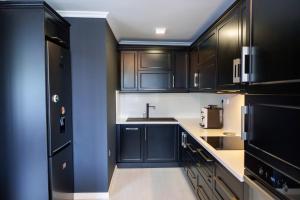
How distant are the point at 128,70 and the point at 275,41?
3.36 meters

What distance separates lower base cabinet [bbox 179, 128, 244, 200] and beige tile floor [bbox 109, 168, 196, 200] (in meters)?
0.35

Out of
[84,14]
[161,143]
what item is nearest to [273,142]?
[84,14]

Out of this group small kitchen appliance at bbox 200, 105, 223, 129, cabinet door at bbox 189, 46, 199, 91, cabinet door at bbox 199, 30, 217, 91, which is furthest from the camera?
cabinet door at bbox 189, 46, 199, 91

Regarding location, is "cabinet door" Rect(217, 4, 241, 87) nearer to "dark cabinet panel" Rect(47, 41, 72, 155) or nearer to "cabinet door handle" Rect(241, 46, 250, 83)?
"cabinet door handle" Rect(241, 46, 250, 83)

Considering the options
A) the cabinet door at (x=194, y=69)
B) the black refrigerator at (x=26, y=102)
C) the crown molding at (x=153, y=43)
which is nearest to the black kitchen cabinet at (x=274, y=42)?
the black refrigerator at (x=26, y=102)

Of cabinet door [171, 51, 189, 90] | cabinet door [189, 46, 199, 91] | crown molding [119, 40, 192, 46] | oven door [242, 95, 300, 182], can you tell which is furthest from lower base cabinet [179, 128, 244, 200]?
crown molding [119, 40, 192, 46]

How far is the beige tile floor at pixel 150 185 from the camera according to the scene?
2943 millimetres

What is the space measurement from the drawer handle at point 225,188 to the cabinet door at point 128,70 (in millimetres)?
2605

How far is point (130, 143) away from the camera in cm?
397

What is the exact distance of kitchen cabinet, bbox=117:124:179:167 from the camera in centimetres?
395

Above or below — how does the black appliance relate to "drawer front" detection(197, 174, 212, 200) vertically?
above

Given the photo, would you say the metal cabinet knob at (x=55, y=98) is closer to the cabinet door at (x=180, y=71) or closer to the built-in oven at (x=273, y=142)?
the built-in oven at (x=273, y=142)

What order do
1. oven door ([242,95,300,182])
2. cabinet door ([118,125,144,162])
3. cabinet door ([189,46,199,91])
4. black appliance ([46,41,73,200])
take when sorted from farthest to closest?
1. cabinet door ([118,125,144,162])
2. cabinet door ([189,46,199,91])
3. black appliance ([46,41,73,200])
4. oven door ([242,95,300,182])

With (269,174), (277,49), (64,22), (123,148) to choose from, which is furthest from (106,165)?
(277,49)
